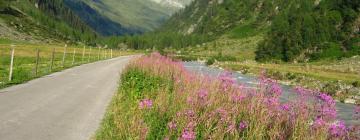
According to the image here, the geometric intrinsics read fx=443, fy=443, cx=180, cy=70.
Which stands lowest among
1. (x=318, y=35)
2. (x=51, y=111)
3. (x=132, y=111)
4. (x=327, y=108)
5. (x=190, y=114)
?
(x=51, y=111)

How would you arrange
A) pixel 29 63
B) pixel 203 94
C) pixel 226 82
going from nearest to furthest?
pixel 203 94 → pixel 226 82 → pixel 29 63

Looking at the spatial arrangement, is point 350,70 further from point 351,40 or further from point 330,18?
point 330,18

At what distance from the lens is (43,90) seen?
64.9ft

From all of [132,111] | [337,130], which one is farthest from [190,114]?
[132,111]

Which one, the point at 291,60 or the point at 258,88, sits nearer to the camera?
the point at 258,88

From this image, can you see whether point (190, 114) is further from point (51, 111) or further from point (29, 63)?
point (29, 63)

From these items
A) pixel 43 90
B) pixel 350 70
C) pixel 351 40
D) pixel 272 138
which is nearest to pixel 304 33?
pixel 351 40

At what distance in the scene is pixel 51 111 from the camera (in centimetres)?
1430

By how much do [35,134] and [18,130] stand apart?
547mm

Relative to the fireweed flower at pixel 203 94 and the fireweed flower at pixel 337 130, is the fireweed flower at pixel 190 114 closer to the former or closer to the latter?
the fireweed flower at pixel 203 94

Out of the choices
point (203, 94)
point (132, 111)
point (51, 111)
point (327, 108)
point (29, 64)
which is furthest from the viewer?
point (29, 64)

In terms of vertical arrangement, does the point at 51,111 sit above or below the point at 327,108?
below

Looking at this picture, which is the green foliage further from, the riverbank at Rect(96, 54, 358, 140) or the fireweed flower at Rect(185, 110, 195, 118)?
the fireweed flower at Rect(185, 110, 195, 118)

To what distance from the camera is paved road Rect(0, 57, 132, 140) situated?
11125 mm
